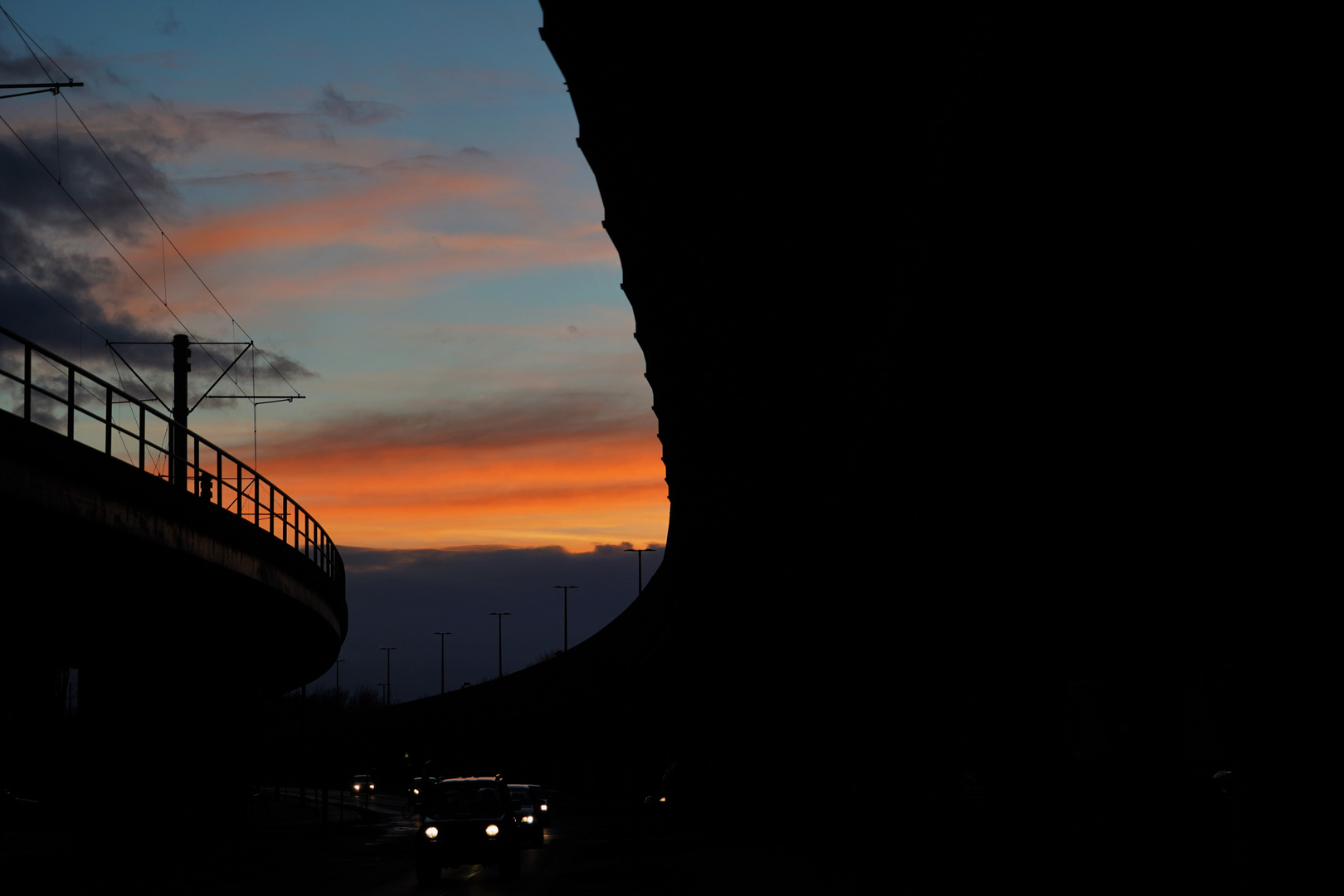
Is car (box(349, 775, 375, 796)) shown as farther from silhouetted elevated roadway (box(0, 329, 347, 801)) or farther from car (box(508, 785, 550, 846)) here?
car (box(508, 785, 550, 846))

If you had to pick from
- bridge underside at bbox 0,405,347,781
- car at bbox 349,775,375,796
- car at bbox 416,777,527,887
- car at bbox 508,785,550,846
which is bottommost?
car at bbox 349,775,375,796

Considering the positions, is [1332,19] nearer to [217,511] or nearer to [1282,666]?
[1282,666]

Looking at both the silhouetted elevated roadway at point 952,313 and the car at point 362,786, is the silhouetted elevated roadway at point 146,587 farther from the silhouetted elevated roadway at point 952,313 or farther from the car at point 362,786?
the car at point 362,786

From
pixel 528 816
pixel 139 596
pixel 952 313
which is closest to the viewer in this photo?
pixel 952 313

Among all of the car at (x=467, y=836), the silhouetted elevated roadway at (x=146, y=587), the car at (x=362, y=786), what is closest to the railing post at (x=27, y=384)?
the silhouetted elevated roadway at (x=146, y=587)

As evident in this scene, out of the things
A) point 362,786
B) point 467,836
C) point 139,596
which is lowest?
point 362,786

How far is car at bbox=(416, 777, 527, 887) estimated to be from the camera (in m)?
29.1

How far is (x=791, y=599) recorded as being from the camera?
121 feet

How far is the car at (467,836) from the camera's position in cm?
2908

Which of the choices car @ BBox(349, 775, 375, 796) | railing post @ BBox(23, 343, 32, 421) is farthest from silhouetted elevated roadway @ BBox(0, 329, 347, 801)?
car @ BBox(349, 775, 375, 796)

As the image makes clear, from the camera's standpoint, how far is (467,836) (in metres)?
29.5

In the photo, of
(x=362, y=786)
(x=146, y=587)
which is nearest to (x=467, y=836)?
(x=146, y=587)

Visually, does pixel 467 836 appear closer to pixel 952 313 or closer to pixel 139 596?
pixel 139 596

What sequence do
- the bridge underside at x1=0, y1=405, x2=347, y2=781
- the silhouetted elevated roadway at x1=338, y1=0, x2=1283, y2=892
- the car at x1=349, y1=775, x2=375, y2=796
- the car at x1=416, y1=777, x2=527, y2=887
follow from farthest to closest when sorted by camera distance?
the car at x1=349, y1=775, x2=375, y2=796
the car at x1=416, y1=777, x2=527, y2=887
the bridge underside at x1=0, y1=405, x2=347, y2=781
the silhouetted elevated roadway at x1=338, y1=0, x2=1283, y2=892
